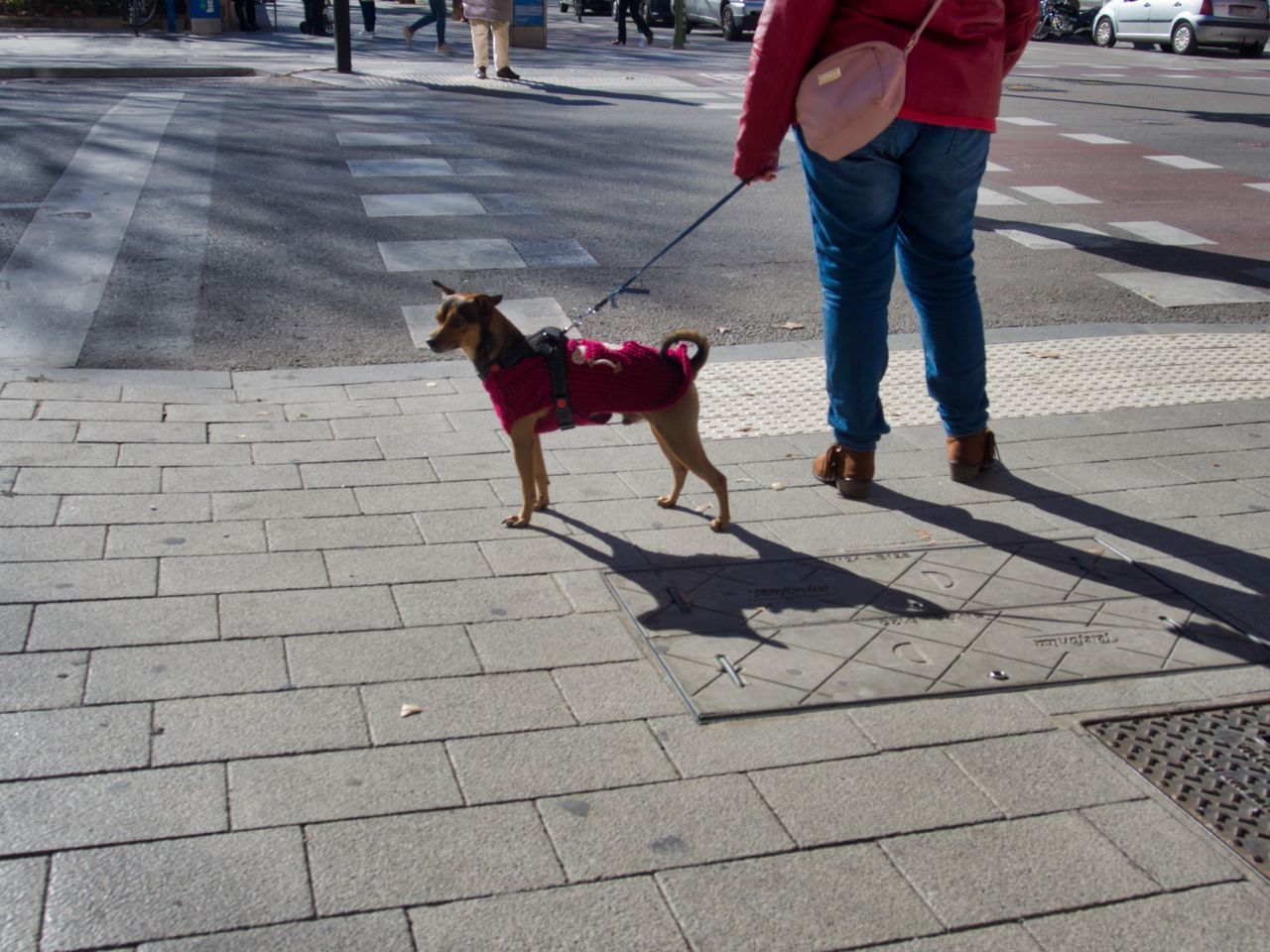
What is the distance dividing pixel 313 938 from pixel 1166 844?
1733 mm

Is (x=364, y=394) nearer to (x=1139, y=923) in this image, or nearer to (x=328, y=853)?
(x=328, y=853)

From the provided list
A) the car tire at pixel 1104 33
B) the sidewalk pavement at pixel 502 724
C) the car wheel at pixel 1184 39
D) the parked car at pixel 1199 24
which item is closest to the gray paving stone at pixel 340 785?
the sidewalk pavement at pixel 502 724

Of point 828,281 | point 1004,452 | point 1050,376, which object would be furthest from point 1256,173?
point 828,281

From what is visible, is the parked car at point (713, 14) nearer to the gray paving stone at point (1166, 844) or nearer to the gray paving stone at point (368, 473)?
the gray paving stone at point (368, 473)

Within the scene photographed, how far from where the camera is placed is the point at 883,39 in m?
3.86

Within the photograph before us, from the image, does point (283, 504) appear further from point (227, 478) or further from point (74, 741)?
point (74, 741)

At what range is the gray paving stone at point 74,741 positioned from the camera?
266 centimetres

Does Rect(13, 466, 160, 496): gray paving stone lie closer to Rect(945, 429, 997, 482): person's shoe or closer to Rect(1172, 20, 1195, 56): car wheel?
Rect(945, 429, 997, 482): person's shoe

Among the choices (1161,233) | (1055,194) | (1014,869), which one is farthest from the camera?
(1055,194)

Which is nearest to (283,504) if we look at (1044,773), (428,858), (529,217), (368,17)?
(428,858)

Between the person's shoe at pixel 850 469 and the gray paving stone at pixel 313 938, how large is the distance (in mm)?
2538

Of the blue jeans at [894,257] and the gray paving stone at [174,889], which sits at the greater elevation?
the blue jeans at [894,257]

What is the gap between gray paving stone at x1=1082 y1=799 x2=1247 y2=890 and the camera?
2.52 m

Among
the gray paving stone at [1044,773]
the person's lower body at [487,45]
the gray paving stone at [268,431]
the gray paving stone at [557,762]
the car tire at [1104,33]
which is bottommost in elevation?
the gray paving stone at [1044,773]
